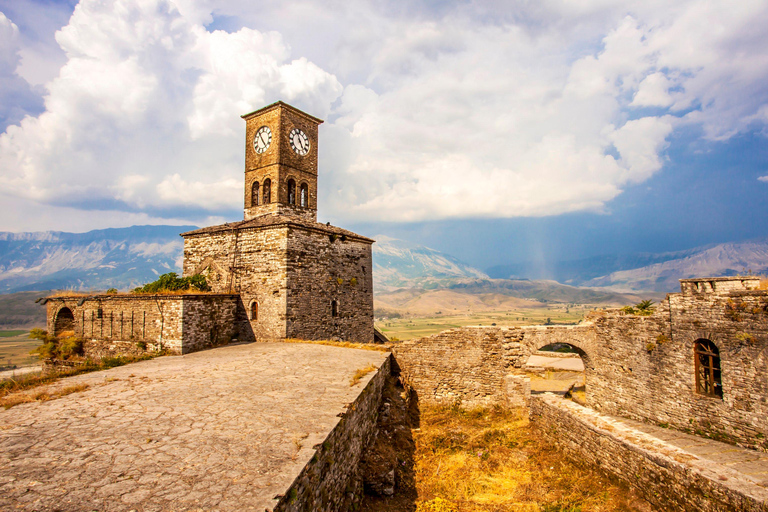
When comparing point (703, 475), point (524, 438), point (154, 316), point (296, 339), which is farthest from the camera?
point (296, 339)

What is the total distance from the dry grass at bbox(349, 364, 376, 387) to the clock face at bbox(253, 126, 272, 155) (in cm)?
1556

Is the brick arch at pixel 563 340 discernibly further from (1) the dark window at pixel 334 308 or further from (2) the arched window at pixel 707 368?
(1) the dark window at pixel 334 308

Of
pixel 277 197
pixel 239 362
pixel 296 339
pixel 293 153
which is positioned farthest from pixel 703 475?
pixel 293 153

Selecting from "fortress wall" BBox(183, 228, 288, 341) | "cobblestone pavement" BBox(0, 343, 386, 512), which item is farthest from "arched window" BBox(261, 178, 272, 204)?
"cobblestone pavement" BBox(0, 343, 386, 512)

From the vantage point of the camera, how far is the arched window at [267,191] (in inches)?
853

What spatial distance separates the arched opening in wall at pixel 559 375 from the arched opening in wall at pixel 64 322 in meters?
21.9

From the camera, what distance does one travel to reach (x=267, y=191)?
861 inches

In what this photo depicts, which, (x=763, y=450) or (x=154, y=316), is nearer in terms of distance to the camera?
(x=763, y=450)

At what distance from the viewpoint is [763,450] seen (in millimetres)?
10164

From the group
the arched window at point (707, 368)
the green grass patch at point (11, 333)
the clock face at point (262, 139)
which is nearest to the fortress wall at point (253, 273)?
the clock face at point (262, 139)

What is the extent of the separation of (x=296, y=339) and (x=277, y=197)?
8.60m

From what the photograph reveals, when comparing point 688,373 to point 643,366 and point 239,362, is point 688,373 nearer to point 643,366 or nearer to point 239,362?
point 643,366

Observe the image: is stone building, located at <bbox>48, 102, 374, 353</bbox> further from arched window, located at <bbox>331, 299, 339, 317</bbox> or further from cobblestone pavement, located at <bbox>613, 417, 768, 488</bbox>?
cobblestone pavement, located at <bbox>613, 417, 768, 488</bbox>

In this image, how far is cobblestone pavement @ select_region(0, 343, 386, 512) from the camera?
3.98 meters
